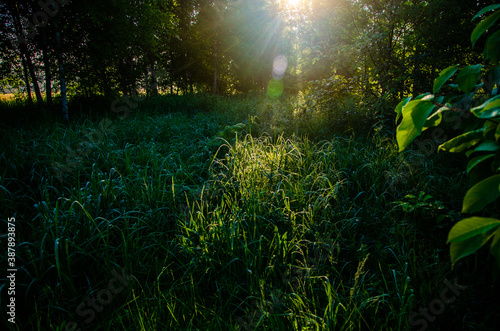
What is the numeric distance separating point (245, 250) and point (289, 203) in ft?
2.42

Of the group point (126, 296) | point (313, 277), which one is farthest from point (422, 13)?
point (126, 296)

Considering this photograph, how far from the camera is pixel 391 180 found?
2.80 metres

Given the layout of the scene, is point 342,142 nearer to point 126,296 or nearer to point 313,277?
point 313,277

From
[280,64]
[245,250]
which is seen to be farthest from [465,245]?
[280,64]

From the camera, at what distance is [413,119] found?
64 cm

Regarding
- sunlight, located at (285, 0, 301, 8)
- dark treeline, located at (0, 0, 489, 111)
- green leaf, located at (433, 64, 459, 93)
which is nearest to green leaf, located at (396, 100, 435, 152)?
green leaf, located at (433, 64, 459, 93)

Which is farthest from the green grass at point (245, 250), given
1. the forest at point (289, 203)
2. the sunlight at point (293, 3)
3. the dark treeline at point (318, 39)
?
the sunlight at point (293, 3)

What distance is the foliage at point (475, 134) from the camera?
1.57 feet

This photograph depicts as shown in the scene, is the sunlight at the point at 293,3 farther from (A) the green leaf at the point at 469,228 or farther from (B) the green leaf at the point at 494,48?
A: (A) the green leaf at the point at 469,228

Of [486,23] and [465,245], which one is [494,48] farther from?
[465,245]

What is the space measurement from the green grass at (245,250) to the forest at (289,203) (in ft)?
0.05

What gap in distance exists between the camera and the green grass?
58.2 inches

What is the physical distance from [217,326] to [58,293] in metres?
1.15

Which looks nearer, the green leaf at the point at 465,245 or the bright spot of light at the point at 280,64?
the green leaf at the point at 465,245
